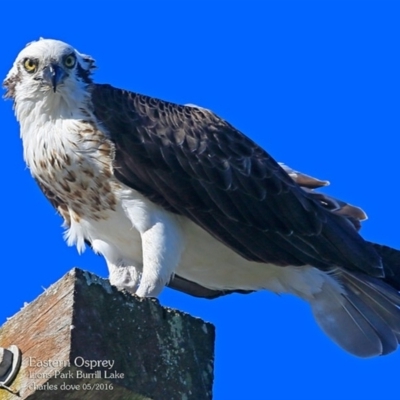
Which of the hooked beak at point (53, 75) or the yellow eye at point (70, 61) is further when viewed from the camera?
the yellow eye at point (70, 61)

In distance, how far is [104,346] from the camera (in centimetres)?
502

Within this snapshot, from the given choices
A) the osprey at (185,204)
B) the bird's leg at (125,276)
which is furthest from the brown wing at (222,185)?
the bird's leg at (125,276)

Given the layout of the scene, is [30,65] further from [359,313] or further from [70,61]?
[359,313]

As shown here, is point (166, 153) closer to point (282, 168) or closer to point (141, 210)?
point (141, 210)

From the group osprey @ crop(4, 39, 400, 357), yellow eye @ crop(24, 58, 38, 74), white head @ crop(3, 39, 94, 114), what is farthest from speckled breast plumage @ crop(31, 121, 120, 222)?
yellow eye @ crop(24, 58, 38, 74)

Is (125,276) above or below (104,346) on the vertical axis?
above

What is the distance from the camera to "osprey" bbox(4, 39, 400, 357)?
25.8 ft

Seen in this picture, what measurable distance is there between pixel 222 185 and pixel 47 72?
4.88 ft

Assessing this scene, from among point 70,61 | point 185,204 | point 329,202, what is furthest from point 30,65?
point 329,202

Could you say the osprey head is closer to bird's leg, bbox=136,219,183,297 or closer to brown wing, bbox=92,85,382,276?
brown wing, bbox=92,85,382,276

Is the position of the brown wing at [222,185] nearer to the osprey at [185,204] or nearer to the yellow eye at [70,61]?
the osprey at [185,204]

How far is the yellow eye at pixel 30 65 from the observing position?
8250 mm

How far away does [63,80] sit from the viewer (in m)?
8.16

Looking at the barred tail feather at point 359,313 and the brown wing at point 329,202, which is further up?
the brown wing at point 329,202
